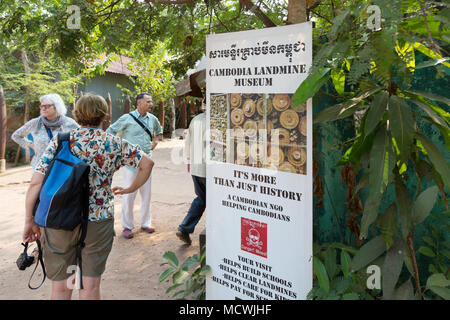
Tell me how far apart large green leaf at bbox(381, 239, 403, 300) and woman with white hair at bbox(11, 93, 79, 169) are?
11.4 feet

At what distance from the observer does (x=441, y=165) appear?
5.66 feet

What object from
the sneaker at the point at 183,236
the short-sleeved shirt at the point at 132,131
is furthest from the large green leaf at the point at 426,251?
the short-sleeved shirt at the point at 132,131

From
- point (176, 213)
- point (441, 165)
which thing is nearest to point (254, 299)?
point (441, 165)

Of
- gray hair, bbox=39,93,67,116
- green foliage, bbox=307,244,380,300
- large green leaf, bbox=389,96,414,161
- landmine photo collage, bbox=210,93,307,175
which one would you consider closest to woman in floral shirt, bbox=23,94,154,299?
landmine photo collage, bbox=210,93,307,175

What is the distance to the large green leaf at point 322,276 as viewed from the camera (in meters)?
2.12

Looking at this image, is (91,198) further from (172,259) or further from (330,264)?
(330,264)

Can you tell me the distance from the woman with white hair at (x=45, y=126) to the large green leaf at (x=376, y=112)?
3405 millimetres

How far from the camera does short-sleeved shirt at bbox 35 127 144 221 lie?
2.65 meters

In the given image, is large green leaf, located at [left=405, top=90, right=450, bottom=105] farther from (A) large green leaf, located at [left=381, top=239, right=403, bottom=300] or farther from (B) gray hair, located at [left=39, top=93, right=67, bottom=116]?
(B) gray hair, located at [left=39, top=93, right=67, bottom=116]
